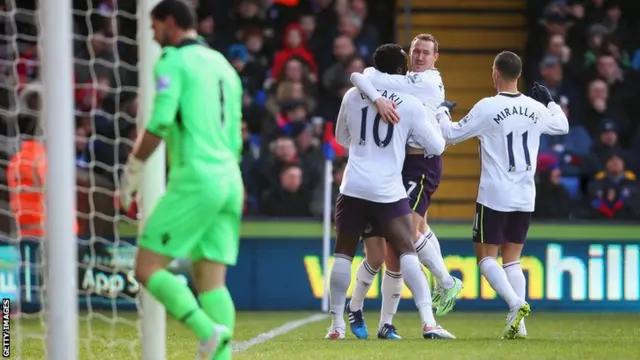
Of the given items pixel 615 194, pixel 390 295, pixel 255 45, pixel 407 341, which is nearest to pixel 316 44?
pixel 255 45

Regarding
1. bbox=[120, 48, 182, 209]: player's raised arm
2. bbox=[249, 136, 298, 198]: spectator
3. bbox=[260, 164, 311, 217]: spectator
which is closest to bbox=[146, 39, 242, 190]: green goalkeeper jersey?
bbox=[120, 48, 182, 209]: player's raised arm

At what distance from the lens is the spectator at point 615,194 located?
49.1 ft

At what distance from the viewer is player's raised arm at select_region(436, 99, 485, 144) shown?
9.59m

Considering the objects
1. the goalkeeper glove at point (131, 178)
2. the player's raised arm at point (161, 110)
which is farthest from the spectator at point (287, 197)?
the player's raised arm at point (161, 110)

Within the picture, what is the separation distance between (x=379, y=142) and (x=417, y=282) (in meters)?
0.97

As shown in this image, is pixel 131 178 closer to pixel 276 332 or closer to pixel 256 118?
pixel 276 332

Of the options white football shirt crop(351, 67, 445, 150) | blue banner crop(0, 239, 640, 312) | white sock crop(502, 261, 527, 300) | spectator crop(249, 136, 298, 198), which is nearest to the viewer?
white football shirt crop(351, 67, 445, 150)

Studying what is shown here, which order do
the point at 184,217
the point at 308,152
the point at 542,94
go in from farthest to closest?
the point at 308,152
the point at 542,94
the point at 184,217

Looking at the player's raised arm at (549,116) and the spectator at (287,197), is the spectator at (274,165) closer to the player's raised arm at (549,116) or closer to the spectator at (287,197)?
the spectator at (287,197)

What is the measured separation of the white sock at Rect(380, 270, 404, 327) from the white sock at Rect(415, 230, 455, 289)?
21 cm

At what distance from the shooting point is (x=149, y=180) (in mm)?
7359

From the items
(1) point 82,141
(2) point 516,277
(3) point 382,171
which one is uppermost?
(3) point 382,171

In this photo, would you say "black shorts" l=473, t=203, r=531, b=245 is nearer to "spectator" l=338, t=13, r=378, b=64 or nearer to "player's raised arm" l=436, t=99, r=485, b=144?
"player's raised arm" l=436, t=99, r=485, b=144

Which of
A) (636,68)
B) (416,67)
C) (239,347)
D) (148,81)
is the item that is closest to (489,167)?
(416,67)
